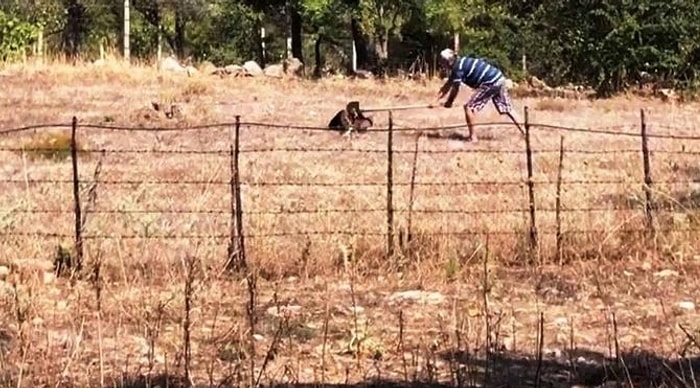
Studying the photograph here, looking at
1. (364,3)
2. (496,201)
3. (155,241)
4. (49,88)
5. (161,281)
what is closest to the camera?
(161,281)

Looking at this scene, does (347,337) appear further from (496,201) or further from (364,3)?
(364,3)

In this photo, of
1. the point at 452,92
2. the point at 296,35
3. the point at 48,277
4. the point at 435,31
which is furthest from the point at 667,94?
the point at 435,31

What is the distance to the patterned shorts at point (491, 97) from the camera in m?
14.5

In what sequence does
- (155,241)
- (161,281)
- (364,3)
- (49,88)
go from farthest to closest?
(364,3) < (49,88) < (155,241) < (161,281)

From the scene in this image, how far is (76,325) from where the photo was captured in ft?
22.2

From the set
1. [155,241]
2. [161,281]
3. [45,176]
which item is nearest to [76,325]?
[161,281]

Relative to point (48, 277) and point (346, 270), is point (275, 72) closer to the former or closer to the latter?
point (346, 270)

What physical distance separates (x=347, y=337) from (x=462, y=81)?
8.70 m

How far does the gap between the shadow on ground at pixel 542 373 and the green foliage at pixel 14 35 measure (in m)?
24.3

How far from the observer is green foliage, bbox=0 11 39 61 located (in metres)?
29.2

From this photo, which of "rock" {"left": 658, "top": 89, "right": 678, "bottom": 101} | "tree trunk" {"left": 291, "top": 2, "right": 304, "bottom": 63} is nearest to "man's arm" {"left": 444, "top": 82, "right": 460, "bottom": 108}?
"rock" {"left": 658, "top": 89, "right": 678, "bottom": 101}

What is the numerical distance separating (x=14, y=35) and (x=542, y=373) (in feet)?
88.1

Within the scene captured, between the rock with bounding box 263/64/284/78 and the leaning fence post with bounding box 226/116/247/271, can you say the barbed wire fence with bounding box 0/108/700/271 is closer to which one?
the leaning fence post with bounding box 226/116/247/271

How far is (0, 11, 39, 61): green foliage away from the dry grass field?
15537 mm
